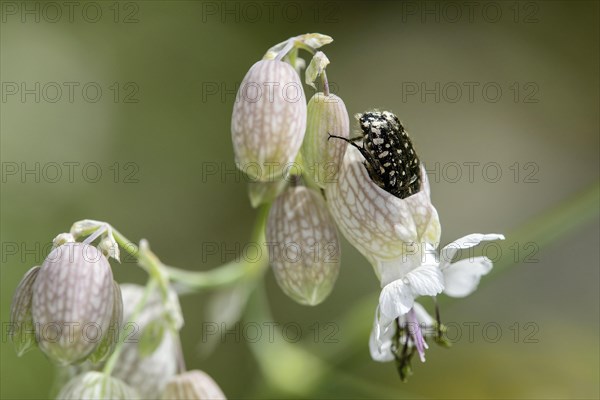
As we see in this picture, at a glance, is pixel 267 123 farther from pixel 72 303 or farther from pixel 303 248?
pixel 72 303

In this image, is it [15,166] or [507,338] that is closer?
[15,166]

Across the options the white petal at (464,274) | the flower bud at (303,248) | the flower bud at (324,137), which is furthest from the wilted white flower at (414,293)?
the flower bud at (324,137)

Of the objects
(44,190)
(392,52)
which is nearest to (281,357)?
(44,190)

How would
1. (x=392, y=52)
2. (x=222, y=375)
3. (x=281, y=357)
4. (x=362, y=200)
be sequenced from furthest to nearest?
1. (x=392, y=52)
2. (x=222, y=375)
3. (x=281, y=357)
4. (x=362, y=200)

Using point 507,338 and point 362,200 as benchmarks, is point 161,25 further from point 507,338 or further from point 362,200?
point 362,200

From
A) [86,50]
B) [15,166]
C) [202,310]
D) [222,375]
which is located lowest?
[222,375]

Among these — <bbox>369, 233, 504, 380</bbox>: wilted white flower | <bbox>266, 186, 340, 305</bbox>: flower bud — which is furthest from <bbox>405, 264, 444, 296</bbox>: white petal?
<bbox>266, 186, 340, 305</bbox>: flower bud

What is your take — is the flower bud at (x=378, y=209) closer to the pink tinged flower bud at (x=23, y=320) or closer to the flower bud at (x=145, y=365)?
the flower bud at (x=145, y=365)

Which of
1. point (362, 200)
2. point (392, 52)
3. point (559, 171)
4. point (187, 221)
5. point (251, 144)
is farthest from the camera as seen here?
point (392, 52)

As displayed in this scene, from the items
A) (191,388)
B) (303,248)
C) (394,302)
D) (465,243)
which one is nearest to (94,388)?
(191,388)
